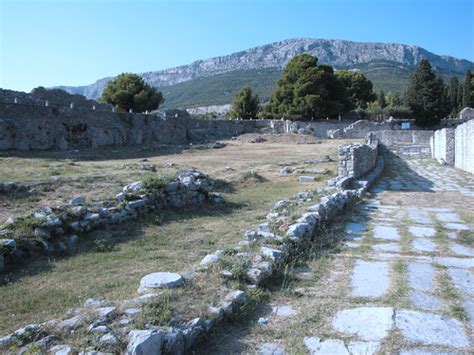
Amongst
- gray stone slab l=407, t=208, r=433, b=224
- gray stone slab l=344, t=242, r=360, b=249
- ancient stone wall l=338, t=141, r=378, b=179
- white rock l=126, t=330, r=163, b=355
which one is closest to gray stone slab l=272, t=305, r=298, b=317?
white rock l=126, t=330, r=163, b=355

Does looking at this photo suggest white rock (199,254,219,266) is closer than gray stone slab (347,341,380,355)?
No

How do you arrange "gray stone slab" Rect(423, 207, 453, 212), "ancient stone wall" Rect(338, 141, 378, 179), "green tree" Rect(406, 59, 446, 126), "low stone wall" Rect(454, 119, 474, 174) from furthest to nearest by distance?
"green tree" Rect(406, 59, 446, 126) < "low stone wall" Rect(454, 119, 474, 174) < "ancient stone wall" Rect(338, 141, 378, 179) < "gray stone slab" Rect(423, 207, 453, 212)

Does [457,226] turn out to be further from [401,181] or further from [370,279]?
[401,181]

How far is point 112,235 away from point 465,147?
625 inches

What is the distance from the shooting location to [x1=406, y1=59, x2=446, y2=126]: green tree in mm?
50656

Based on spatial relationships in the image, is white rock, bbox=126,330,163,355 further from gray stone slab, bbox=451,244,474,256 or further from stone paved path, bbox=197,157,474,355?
gray stone slab, bbox=451,244,474,256

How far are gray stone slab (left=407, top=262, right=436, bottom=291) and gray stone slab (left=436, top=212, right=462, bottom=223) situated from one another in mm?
3351

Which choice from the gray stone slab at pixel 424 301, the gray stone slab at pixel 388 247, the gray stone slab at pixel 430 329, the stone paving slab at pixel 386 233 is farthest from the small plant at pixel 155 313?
the stone paving slab at pixel 386 233

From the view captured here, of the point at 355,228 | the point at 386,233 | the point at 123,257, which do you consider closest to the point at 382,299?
the point at 386,233

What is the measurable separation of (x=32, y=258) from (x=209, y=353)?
398 cm

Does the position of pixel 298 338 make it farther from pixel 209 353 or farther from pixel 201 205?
pixel 201 205

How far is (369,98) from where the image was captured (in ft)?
200

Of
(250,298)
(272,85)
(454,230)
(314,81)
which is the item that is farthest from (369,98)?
(250,298)

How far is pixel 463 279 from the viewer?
4.66 metres
